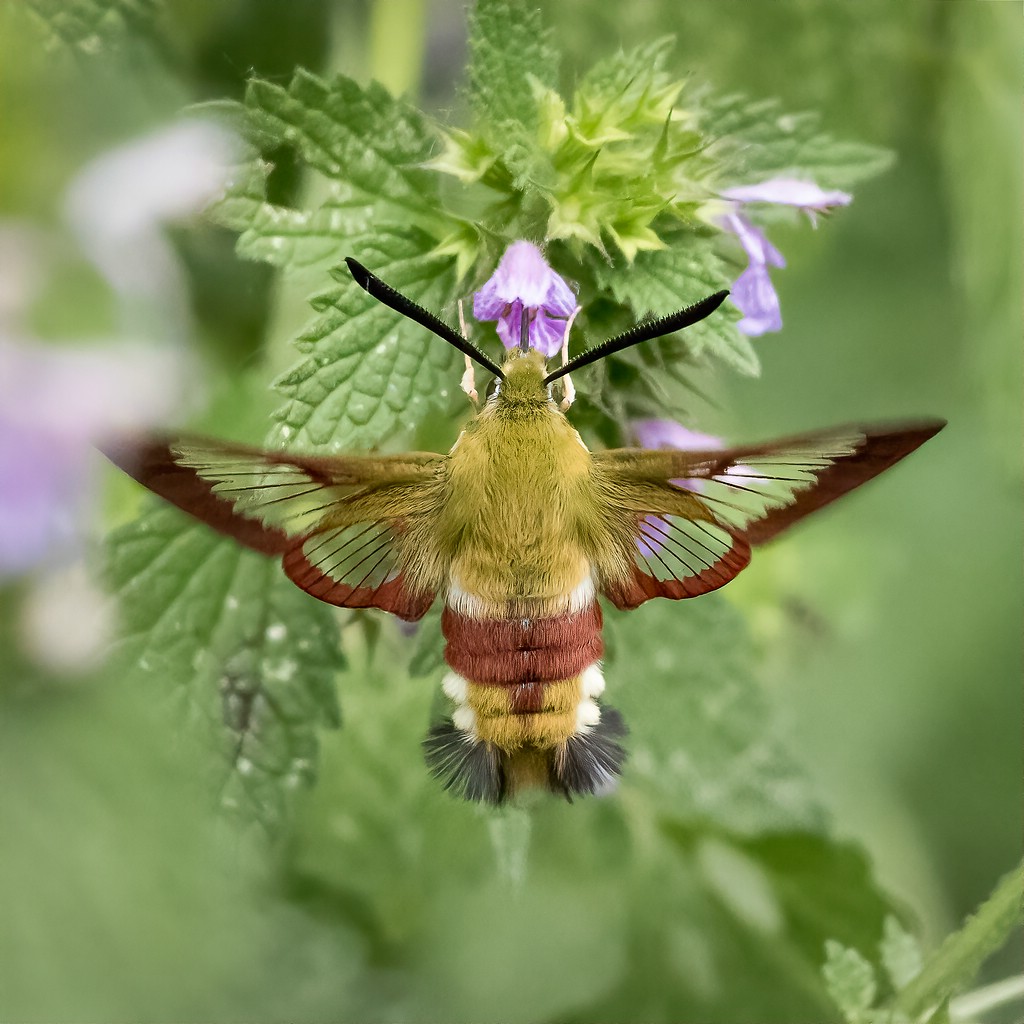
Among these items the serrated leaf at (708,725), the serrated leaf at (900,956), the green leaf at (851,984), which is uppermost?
the serrated leaf at (708,725)

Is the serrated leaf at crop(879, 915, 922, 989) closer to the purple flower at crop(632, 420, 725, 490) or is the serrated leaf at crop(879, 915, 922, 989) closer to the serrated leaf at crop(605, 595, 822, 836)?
the serrated leaf at crop(605, 595, 822, 836)

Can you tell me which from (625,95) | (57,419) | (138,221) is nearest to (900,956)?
(625,95)

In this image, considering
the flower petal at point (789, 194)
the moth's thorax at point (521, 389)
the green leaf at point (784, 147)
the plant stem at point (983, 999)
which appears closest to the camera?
the moth's thorax at point (521, 389)

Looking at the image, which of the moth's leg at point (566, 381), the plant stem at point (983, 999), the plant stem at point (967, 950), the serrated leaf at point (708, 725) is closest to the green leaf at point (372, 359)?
the moth's leg at point (566, 381)

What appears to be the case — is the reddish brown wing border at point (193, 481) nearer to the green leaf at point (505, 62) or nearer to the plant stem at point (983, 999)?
the green leaf at point (505, 62)

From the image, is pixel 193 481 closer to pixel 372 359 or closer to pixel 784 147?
pixel 372 359

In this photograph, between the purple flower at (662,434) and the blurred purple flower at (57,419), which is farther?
the blurred purple flower at (57,419)

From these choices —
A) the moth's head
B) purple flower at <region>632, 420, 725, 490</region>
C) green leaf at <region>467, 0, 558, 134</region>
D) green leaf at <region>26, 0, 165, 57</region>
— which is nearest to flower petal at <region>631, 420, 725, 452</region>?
purple flower at <region>632, 420, 725, 490</region>
